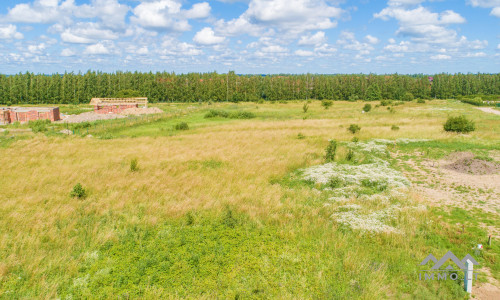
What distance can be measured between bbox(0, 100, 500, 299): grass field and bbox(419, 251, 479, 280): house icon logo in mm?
219

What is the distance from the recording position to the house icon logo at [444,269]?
7.94 meters

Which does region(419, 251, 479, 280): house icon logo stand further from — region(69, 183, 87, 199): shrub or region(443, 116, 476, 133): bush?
region(443, 116, 476, 133): bush

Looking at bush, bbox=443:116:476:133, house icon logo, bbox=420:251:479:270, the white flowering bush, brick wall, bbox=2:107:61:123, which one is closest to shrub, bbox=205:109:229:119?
brick wall, bbox=2:107:61:123

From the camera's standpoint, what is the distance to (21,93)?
3275 inches

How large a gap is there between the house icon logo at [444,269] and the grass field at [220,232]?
219 mm

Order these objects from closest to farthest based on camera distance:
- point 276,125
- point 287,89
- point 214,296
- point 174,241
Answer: point 214,296 → point 174,241 → point 276,125 → point 287,89

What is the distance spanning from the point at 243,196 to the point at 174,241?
440 centimetres

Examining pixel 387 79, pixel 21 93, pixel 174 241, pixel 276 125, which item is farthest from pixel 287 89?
pixel 174 241

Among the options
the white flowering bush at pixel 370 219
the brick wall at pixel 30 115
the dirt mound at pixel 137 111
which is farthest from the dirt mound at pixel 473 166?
the dirt mound at pixel 137 111

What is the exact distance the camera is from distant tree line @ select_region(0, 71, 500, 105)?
279 ft

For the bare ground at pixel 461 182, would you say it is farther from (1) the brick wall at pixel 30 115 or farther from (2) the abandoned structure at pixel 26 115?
(2) the abandoned structure at pixel 26 115

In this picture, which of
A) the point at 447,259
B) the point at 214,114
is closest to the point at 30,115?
the point at 214,114

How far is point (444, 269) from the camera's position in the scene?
26.7 ft

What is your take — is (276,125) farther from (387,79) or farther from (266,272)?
(387,79)
